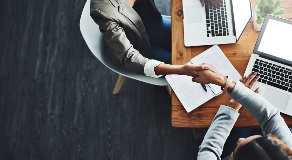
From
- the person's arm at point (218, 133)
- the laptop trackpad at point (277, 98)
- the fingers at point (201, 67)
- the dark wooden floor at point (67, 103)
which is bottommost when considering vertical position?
the dark wooden floor at point (67, 103)

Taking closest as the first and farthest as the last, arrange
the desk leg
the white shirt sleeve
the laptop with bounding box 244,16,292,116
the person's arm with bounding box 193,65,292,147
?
the person's arm with bounding box 193,65,292,147 < the laptop with bounding box 244,16,292,116 < the white shirt sleeve < the desk leg

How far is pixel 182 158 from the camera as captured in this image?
2303mm

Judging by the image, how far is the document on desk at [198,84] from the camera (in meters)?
1.61

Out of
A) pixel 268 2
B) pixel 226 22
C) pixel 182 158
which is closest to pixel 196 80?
pixel 226 22

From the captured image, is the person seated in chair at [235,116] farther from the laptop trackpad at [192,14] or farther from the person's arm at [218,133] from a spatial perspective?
the laptop trackpad at [192,14]

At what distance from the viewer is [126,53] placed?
169cm

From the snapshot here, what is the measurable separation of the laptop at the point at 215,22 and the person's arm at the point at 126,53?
6.5 inches

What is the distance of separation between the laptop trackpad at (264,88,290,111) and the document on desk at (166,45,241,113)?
150 mm

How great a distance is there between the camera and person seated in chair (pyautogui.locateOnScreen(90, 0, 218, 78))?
1630 millimetres

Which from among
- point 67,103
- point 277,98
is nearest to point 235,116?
point 277,98

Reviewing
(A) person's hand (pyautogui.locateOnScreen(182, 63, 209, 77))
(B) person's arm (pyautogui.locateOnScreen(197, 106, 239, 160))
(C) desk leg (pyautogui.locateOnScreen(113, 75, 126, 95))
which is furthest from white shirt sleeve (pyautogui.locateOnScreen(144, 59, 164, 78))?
(C) desk leg (pyautogui.locateOnScreen(113, 75, 126, 95))

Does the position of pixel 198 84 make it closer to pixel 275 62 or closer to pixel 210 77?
pixel 210 77

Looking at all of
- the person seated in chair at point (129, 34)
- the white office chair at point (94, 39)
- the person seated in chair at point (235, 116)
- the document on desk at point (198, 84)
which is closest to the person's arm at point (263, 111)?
the person seated in chair at point (235, 116)

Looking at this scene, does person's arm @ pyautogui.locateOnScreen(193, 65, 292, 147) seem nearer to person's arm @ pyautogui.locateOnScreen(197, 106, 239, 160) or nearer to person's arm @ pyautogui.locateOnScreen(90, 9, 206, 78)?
person's arm @ pyautogui.locateOnScreen(197, 106, 239, 160)
